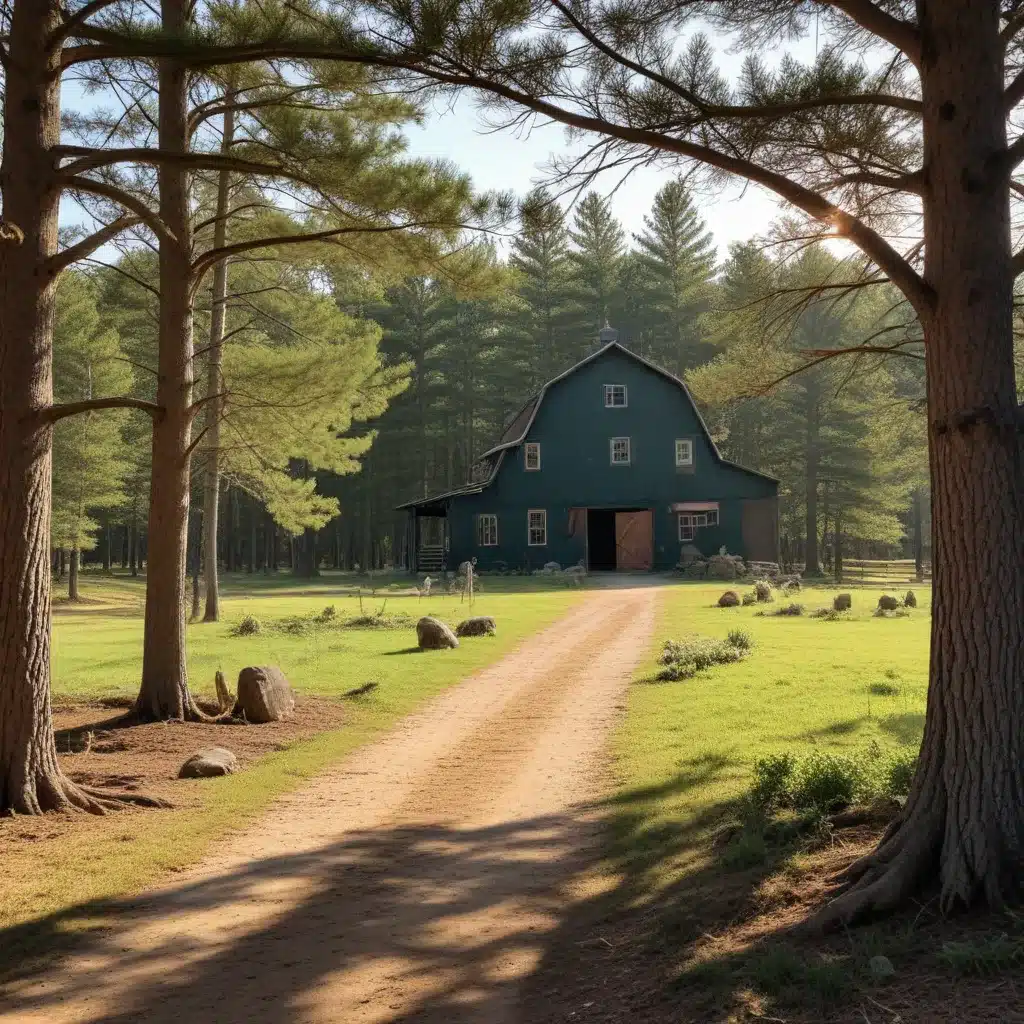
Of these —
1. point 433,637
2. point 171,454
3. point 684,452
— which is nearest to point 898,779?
point 171,454

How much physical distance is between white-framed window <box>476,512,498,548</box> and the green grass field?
73.0ft

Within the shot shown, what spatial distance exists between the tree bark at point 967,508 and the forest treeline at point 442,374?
3.31ft

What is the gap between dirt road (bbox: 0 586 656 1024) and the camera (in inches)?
179

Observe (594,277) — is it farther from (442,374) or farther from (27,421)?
(27,421)

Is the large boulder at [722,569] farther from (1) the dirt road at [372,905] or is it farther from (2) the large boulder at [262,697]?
(1) the dirt road at [372,905]

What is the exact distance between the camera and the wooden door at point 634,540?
40.7 meters

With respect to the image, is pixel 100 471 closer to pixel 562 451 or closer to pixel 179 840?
pixel 562 451

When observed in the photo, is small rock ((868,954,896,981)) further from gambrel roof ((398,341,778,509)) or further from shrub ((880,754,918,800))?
gambrel roof ((398,341,778,509))

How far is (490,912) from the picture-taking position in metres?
Answer: 5.63

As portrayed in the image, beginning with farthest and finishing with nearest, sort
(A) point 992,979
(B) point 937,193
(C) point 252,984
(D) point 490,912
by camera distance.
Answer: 1. (D) point 490,912
2. (B) point 937,193
3. (C) point 252,984
4. (A) point 992,979

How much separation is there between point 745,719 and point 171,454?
22.6 ft

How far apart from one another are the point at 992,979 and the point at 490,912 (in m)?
2.75

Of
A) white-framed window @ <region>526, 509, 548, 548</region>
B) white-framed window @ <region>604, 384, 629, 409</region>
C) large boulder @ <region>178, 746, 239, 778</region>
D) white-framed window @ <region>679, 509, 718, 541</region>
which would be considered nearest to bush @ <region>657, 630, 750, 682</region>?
large boulder @ <region>178, 746, 239, 778</region>

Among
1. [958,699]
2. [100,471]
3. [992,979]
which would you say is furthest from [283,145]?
[100,471]
